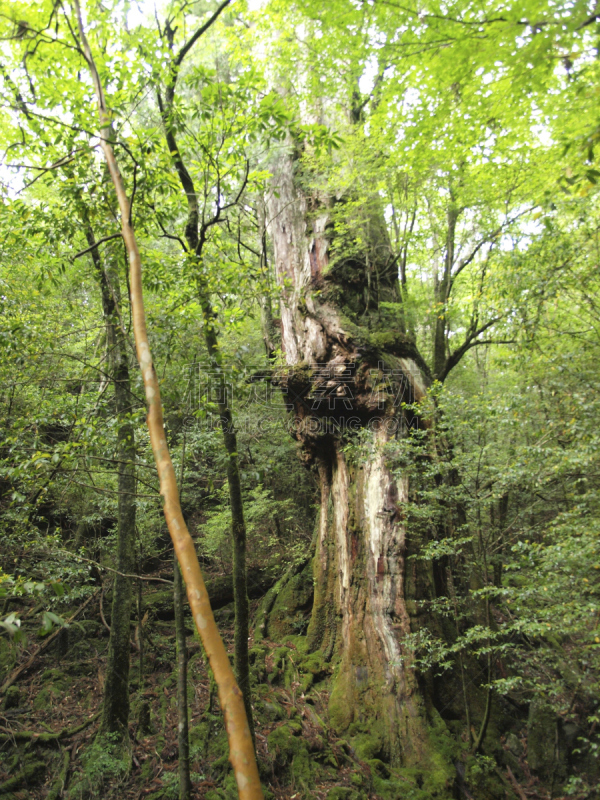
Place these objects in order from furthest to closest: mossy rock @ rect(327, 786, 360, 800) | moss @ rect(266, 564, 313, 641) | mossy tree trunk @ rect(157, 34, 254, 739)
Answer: moss @ rect(266, 564, 313, 641) < mossy rock @ rect(327, 786, 360, 800) < mossy tree trunk @ rect(157, 34, 254, 739)

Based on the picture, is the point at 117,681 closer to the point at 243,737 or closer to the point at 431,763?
the point at 431,763

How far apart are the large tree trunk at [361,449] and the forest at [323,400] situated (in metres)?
0.04

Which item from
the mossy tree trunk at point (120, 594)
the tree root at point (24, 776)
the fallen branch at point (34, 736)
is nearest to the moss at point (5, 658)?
the fallen branch at point (34, 736)

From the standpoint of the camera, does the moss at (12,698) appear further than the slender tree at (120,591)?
Yes

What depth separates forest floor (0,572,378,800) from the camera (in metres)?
4.68

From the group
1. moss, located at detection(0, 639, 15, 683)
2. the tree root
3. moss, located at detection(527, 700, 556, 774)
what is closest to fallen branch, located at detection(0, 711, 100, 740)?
the tree root

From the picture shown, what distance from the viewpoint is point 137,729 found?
5.63 metres

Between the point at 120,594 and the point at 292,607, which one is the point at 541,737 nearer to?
the point at 292,607

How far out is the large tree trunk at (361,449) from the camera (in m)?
5.43

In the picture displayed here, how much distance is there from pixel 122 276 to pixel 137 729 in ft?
19.1

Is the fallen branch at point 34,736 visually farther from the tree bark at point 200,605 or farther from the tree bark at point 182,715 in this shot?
the tree bark at point 200,605

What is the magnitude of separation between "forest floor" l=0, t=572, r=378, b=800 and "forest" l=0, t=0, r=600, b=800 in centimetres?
4

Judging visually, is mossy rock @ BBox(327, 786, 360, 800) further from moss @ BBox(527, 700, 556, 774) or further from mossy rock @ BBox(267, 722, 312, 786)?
moss @ BBox(527, 700, 556, 774)

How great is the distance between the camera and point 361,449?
591 cm
